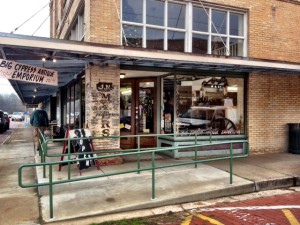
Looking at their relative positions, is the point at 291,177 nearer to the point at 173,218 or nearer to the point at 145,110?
the point at 173,218

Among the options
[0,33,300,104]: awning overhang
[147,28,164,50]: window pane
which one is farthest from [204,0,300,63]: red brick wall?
[147,28,164,50]: window pane

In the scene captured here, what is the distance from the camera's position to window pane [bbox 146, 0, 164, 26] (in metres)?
8.91

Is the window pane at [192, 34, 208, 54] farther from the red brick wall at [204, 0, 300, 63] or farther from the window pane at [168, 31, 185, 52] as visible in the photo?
the red brick wall at [204, 0, 300, 63]

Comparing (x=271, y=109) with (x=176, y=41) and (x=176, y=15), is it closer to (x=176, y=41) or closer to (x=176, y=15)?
(x=176, y=41)

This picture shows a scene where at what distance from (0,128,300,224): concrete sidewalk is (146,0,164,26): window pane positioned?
167 inches

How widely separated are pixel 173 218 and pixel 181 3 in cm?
688

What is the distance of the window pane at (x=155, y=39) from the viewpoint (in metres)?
8.91

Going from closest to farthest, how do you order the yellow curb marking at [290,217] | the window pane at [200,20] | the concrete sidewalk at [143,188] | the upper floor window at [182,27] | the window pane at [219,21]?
the yellow curb marking at [290,217], the concrete sidewalk at [143,188], the upper floor window at [182,27], the window pane at [200,20], the window pane at [219,21]

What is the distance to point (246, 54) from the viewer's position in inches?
397

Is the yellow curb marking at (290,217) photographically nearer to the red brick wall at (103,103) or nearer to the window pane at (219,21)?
the red brick wall at (103,103)

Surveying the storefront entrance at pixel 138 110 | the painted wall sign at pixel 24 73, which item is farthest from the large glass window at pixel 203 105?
the painted wall sign at pixel 24 73

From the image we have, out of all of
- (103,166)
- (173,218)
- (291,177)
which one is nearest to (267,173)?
(291,177)

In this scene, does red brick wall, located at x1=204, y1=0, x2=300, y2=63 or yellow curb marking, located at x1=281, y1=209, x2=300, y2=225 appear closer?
yellow curb marking, located at x1=281, y1=209, x2=300, y2=225

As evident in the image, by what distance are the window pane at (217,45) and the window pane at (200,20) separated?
0.47 meters
